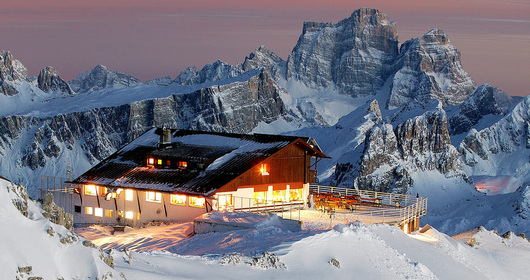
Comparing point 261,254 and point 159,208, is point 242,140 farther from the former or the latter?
point 261,254

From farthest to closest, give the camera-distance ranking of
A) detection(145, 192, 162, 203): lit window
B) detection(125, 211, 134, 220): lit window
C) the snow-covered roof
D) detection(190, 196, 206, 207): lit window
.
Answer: detection(125, 211, 134, 220): lit window < detection(145, 192, 162, 203): lit window < the snow-covered roof < detection(190, 196, 206, 207): lit window

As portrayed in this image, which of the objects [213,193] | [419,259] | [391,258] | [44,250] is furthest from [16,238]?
[213,193]

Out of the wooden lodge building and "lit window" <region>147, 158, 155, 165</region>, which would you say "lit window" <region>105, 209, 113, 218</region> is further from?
"lit window" <region>147, 158, 155, 165</region>

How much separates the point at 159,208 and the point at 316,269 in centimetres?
2346

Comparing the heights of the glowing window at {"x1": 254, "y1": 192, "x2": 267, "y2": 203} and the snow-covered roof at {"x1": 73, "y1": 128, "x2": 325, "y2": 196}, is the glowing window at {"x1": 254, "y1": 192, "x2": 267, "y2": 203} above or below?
below

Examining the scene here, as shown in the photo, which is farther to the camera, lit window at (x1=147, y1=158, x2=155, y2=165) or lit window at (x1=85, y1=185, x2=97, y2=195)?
lit window at (x1=85, y1=185, x2=97, y2=195)

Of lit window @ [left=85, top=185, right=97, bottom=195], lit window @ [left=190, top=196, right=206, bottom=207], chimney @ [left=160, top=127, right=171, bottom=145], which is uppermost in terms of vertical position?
chimney @ [left=160, top=127, right=171, bottom=145]

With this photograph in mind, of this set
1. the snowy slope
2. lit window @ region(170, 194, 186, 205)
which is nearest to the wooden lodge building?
lit window @ region(170, 194, 186, 205)

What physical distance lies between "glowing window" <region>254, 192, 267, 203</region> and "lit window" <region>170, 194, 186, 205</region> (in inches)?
196

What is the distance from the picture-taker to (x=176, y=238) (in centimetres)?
4881

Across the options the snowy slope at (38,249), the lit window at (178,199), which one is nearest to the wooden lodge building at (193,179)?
the lit window at (178,199)

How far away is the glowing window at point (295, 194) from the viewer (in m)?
61.4

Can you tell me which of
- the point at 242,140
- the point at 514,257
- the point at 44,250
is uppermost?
the point at 242,140

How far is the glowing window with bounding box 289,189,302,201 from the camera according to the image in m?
61.4
